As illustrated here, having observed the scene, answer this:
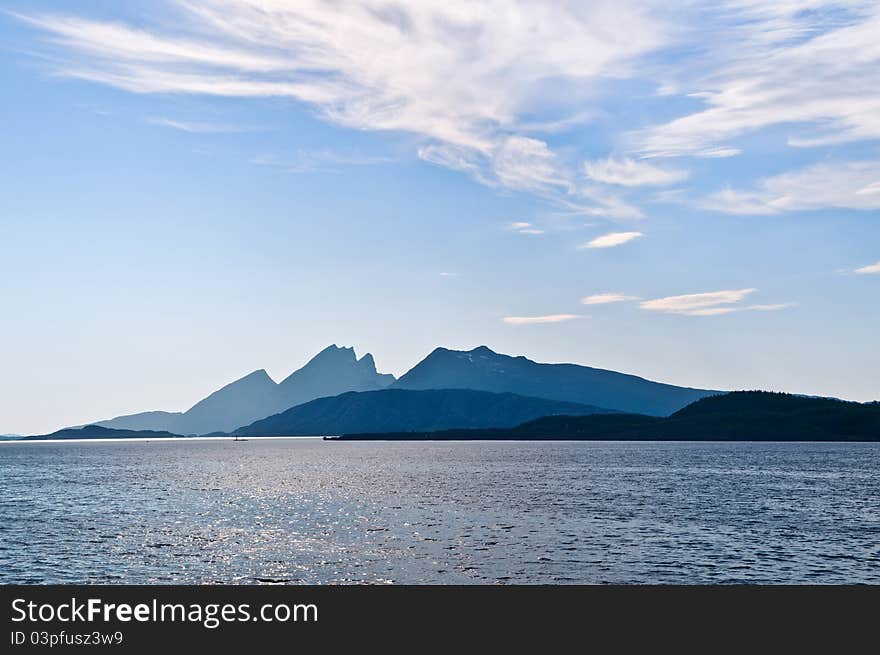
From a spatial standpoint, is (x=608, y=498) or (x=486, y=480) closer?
(x=608, y=498)

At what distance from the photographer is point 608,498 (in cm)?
13975

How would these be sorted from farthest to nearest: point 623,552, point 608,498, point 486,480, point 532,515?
point 486,480 → point 608,498 → point 532,515 → point 623,552

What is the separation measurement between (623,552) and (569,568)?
1091 centimetres
